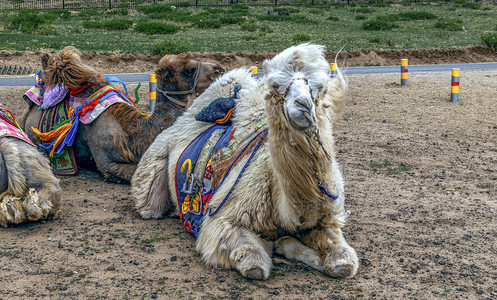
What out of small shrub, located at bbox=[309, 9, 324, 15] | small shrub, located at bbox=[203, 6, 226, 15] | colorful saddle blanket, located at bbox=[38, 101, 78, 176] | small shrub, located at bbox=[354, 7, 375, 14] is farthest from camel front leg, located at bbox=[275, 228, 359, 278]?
small shrub, located at bbox=[354, 7, 375, 14]

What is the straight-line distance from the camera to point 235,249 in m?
4.12

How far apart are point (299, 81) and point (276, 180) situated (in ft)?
2.92

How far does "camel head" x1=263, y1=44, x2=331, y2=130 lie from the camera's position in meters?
3.47

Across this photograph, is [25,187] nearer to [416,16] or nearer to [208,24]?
[208,24]

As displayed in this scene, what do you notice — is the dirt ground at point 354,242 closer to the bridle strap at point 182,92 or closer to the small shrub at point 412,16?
the bridle strap at point 182,92

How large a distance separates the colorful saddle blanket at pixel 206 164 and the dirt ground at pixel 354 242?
29 cm

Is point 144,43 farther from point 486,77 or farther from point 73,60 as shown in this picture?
point 73,60

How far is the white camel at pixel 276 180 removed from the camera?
3666 mm

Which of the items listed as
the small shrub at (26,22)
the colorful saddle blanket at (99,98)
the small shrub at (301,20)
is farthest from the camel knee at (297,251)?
the small shrub at (301,20)

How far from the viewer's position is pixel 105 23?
28766 mm

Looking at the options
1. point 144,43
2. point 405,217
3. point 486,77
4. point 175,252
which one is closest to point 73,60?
point 175,252

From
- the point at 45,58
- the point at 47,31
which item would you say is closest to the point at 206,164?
the point at 45,58

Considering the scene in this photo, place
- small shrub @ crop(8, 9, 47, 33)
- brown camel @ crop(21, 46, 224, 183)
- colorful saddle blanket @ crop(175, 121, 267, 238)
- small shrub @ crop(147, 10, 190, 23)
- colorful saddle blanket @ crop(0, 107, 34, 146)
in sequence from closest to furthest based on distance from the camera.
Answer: colorful saddle blanket @ crop(175, 121, 267, 238), colorful saddle blanket @ crop(0, 107, 34, 146), brown camel @ crop(21, 46, 224, 183), small shrub @ crop(8, 9, 47, 33), small shrub @ crop(147, 10, 190, 23)

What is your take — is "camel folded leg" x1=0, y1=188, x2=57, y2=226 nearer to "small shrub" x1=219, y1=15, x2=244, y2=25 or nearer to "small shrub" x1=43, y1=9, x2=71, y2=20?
"small shrub" x1=219, y1=15, x2=244, y2=25
